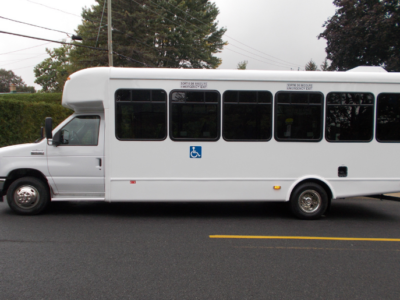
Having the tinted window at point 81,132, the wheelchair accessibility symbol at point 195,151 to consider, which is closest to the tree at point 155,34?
the tinted window at point 81,132

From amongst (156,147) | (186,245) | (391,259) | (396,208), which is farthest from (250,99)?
(396,208)

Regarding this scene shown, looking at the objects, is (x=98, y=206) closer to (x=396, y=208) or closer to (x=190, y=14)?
(x=396, y=208)

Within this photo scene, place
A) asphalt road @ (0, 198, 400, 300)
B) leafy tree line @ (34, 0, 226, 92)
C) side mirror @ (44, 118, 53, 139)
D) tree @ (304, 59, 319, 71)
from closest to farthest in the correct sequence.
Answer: asphalt road @ (0, 198, 400, 300) < side mirror @ (44, 118, 53, 139) < leafy tree line @ (34, 0, 226, 92) < tree @ (304, 59, 319, 71)

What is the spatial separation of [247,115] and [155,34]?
26.5 metres

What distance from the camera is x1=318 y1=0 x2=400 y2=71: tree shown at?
24.1m

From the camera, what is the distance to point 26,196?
6402 millimetres

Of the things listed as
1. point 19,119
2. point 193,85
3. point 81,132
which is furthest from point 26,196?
point 19,119

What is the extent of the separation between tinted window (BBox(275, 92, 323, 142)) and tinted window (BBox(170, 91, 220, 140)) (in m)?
1.25

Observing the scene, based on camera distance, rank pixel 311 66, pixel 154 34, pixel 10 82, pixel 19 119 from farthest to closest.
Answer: pixel 10 82 < pixel 311 66 < pixel 154 34 < pixel 19 119

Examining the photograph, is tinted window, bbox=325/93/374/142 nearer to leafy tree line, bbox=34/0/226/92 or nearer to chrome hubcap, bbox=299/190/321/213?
chrome hubcap, bbox=299/190/321/213

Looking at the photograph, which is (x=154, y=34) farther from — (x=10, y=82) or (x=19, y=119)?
(x=10, y=82)

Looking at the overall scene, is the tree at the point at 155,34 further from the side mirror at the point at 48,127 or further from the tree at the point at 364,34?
the side mirror at the point at 48,127

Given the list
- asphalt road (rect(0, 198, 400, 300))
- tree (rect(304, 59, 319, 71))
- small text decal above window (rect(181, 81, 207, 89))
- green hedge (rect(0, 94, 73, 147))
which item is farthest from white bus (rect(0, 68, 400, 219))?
tree (rect(304, 59, 319, 71))

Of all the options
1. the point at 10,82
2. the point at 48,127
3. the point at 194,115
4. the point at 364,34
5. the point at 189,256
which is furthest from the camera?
the point at 10,82
